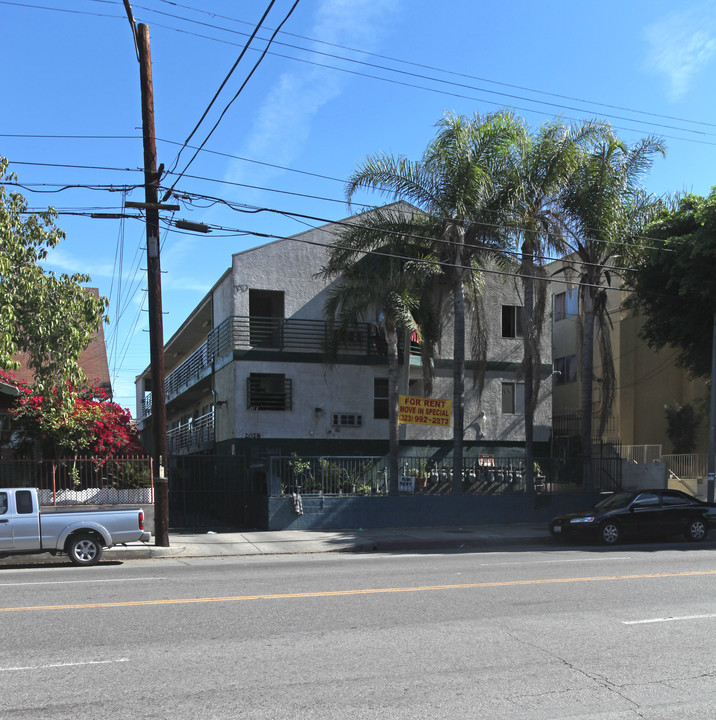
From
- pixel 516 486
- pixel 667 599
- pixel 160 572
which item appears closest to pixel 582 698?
pixel 667 599

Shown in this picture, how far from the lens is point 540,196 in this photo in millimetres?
22109

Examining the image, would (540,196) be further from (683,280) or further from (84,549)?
(84,549)

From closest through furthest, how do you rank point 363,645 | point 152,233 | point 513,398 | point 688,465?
point 363,645 < point 152,233 < point 688,465 < point 513,398

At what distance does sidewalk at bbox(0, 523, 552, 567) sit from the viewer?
1672 centimetres

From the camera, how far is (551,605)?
945 cm

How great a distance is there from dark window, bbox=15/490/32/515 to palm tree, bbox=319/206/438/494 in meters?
10.2

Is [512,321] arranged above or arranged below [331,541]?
above

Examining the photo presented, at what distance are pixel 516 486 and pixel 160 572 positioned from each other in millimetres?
13211

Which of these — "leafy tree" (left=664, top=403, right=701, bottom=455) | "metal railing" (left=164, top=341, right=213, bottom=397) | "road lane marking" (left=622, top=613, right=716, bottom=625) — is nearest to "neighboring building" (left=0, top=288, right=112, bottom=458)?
"metal railing" (left=164, top=341, right=213, bottom=397)

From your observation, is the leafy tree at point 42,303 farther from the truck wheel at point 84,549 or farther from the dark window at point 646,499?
the dark window at point 646,499

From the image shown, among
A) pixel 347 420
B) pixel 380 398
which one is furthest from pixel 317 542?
pixel 380 398

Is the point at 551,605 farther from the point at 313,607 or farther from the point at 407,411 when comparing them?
the point at 407,411

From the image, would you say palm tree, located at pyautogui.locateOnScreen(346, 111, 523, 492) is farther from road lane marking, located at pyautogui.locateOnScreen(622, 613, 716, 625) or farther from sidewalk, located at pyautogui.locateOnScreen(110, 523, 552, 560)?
road lane marking, located at pyautogui.locateOnScreen(622, 613, 716, 625)

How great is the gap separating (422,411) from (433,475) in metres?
1.94
